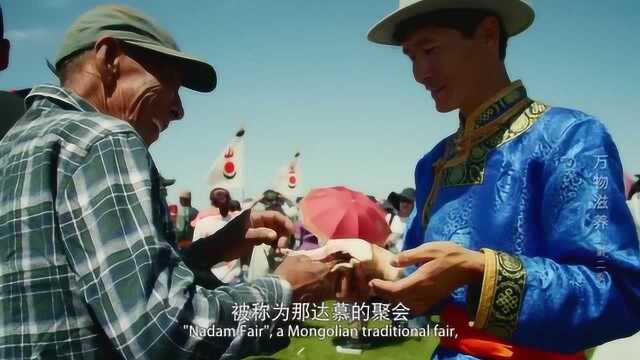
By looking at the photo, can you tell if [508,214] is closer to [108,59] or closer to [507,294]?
[507,294]

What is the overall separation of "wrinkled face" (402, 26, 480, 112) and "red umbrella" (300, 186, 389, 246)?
188 centimetres

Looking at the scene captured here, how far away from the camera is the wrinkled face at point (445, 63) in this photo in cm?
187

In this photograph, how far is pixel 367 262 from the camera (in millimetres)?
1875

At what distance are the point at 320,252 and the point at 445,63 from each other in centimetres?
86

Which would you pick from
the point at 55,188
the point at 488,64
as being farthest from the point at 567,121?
the point at 55,188

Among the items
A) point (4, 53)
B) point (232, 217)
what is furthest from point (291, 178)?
point (4, 53)

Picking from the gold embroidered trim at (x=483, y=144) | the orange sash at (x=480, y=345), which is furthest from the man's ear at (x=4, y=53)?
the orange sash at (x=480, y=345)

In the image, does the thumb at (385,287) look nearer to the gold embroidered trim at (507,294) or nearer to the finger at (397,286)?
the finger at (397,286)

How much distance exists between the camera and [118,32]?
1.64m

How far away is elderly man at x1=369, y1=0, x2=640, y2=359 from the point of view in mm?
1470

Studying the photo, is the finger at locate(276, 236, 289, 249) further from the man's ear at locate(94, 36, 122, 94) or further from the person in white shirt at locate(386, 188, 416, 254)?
the person in white shirt at locate(386, 188, 416, 254)

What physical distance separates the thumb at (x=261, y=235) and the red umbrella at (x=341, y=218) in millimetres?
1269

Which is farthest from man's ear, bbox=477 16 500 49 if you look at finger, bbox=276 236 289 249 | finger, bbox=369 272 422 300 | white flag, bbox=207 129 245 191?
white flag, bbox=207 129 245 191

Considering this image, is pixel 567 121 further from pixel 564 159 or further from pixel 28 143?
pixel 28 143
